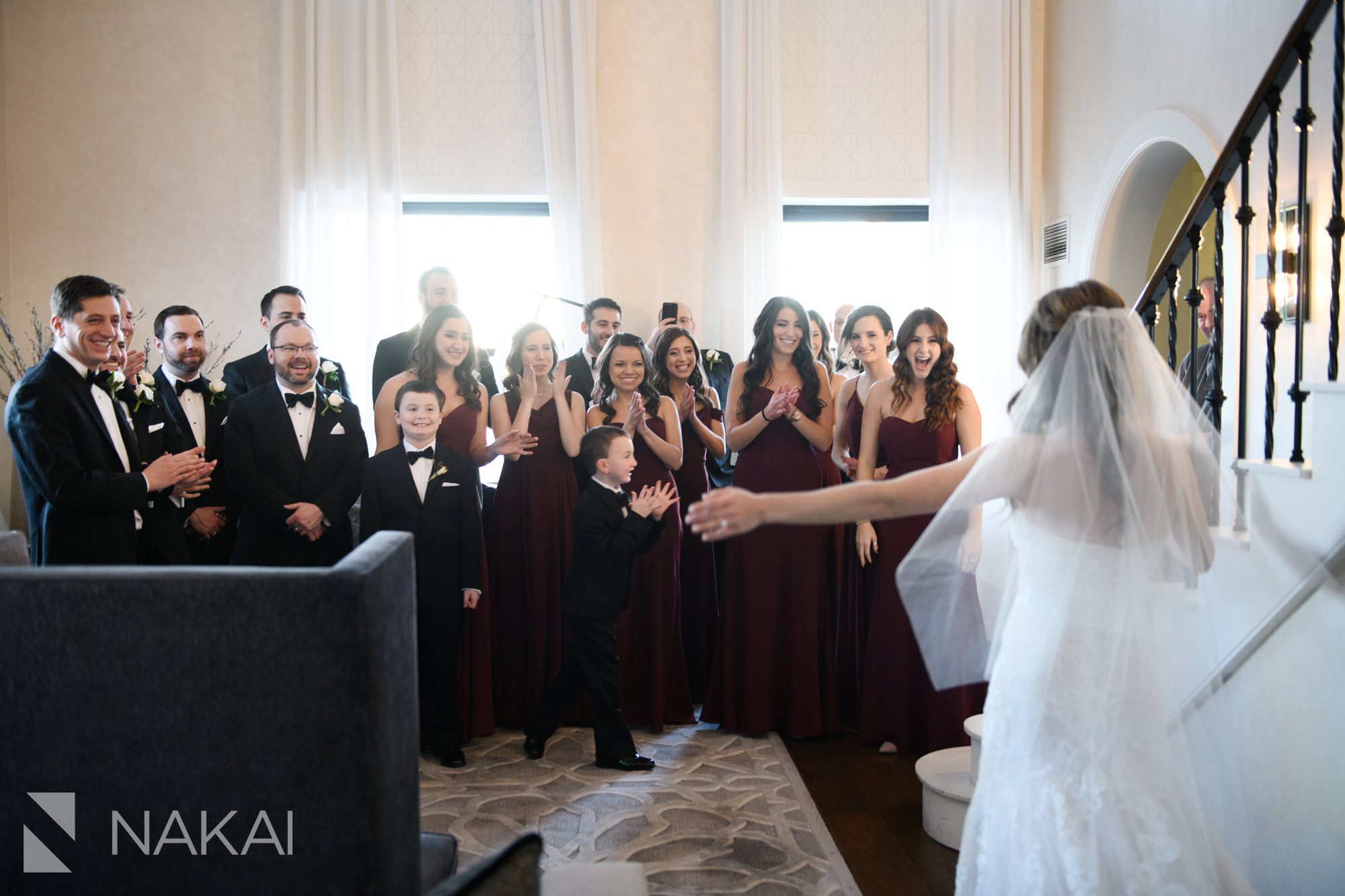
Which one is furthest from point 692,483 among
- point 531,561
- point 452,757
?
point 452,757

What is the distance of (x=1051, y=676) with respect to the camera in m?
2.18

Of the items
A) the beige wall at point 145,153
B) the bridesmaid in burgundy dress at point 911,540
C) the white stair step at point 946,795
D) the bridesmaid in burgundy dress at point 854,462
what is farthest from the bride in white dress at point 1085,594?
the beige wall at point 145,153

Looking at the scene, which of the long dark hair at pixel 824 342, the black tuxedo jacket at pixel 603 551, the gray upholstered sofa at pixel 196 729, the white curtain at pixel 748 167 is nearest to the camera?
the gray upholstered sofa at pixel 196 729

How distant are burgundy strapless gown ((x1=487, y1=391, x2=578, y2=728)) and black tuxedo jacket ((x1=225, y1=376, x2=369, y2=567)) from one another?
708 millimetres

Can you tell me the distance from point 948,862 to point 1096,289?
181 cm

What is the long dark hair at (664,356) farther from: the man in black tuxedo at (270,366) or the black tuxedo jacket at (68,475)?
the black tuxedo jacket at (68,475)

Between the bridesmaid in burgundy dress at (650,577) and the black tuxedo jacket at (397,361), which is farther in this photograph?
the black tuxedo jacket at (397,361)

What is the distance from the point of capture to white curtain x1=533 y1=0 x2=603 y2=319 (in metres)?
6.38

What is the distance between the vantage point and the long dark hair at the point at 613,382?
4.47 metres

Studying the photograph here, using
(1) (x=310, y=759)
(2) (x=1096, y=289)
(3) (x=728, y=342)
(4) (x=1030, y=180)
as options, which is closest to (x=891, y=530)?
(2) (x=1096, y=289)

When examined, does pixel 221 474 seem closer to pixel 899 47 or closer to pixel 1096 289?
pixel 1096 289

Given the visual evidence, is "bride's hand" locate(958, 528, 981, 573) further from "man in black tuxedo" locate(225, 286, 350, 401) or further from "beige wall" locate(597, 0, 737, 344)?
"beige wall" locate(597, 0, 737, 344)

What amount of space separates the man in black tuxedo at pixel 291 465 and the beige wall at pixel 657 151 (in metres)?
2.91

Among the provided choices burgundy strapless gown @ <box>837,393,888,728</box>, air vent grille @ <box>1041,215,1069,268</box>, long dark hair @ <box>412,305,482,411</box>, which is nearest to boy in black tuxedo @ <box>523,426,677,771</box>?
long dark hair @ <box>412,305,482,411</box>
